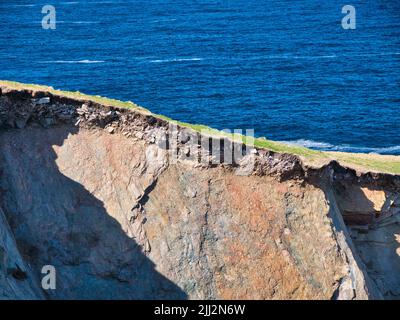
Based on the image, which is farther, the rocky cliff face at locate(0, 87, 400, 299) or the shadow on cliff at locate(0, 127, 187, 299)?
the rocky cliff face at locate(0, 87, 400, 299)

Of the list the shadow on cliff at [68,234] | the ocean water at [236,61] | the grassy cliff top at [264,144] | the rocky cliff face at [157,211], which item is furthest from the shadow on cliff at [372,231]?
the ocean water at [236,61]

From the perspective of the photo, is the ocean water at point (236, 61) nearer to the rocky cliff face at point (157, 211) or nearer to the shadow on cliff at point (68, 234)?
the rocky cliff face at point (157, 211)

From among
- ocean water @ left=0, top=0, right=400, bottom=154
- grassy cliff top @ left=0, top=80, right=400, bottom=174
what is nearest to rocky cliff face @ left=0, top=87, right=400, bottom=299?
grassy cliff top @ left=0, top=80, right=400, bottom=174

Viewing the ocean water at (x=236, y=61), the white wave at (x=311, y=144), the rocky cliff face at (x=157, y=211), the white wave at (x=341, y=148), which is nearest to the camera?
the rocky cliff face at (x=157, y=211)

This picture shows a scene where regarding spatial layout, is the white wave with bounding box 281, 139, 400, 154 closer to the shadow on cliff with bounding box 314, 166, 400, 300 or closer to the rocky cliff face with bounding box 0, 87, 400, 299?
the shadow on cliff with bounding box 314, 166, 400, 300

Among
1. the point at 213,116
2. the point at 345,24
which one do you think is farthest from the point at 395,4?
the point at 213,116

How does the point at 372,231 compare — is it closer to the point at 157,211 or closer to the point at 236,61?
the point at 157,211
